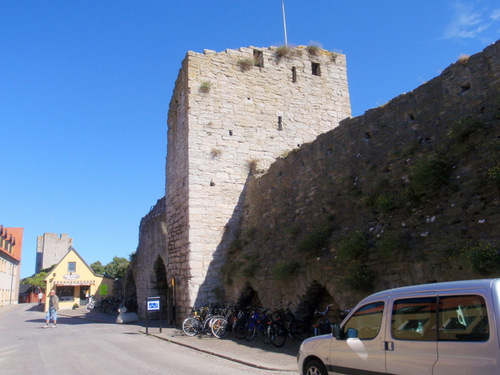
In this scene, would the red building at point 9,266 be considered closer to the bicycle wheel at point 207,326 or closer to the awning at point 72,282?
the awning at point 72,282

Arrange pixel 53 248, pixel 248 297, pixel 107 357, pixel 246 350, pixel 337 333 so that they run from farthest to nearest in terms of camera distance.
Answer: pixel 53 248, pixel 248 297, pixel 246 350, pixel 107 357, pixel 337 333

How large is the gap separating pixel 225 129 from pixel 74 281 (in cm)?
3049

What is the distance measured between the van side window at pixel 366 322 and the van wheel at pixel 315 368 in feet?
2.00

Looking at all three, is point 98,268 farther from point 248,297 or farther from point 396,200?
point 396,200

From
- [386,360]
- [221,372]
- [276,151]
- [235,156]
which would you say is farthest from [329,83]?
[386,360]

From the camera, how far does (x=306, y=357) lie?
5.66 meters

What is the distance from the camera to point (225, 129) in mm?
15648

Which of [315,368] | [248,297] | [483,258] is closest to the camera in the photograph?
[315,368]

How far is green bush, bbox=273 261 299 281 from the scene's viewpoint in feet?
33.5

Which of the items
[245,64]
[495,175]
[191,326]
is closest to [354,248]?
[495,175]

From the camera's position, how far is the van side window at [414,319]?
13.7 ft

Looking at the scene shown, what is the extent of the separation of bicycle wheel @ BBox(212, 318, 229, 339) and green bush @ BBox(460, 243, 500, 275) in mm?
7434

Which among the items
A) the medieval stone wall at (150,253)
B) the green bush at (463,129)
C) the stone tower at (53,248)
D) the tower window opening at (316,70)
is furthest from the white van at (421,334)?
the stone tower at (53,248)

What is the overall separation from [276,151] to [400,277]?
31.1 feet
